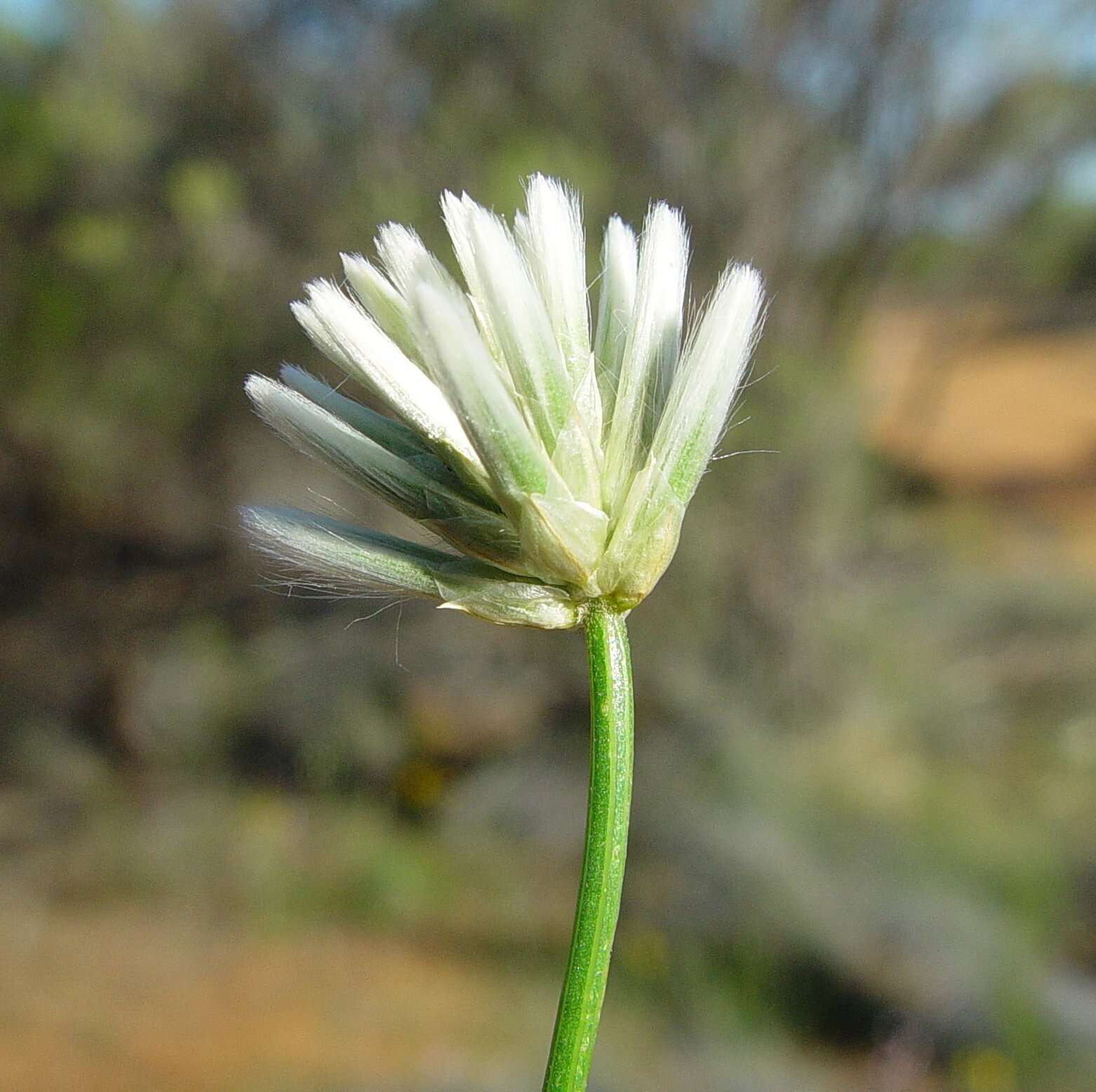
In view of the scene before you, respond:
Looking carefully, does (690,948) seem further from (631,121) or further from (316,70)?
(316,70)

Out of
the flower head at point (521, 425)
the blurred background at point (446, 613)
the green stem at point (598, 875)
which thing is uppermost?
the blurred background at point (446, 613)

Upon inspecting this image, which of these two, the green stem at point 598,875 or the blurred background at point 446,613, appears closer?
the green stem at point 598,875

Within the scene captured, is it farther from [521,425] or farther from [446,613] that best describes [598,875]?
[446,613]

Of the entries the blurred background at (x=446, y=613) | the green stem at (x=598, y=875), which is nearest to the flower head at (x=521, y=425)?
the green stem at (x=598, y=875)

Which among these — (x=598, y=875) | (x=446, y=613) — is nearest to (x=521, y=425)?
(x=598, y=875)

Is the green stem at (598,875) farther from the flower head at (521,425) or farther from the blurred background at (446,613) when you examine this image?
the blurred background at (446,613)

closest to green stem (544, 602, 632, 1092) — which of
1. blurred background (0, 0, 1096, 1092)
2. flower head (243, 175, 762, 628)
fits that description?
flower head (243, 175, 762, 628)
